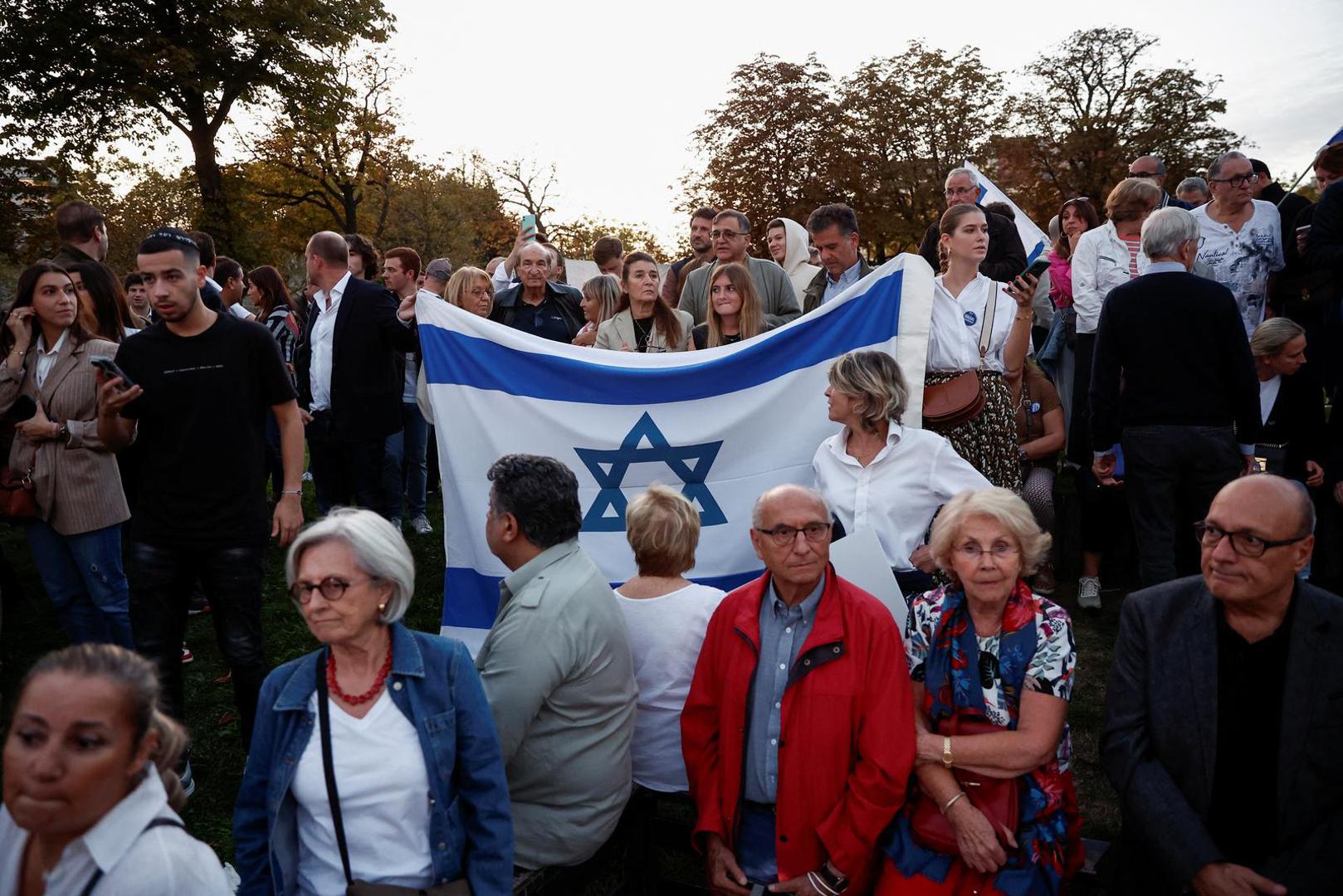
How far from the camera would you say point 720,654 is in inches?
130

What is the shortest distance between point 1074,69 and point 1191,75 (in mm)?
4067

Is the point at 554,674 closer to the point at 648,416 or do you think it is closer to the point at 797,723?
the point at 797,723

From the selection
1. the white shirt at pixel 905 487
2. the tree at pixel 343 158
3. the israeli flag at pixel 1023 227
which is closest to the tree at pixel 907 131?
the tree at pixel 343 158

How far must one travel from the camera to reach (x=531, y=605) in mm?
3070

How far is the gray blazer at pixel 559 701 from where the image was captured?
3025 millimetres

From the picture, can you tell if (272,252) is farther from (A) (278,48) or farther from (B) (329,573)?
(B) (329,573)

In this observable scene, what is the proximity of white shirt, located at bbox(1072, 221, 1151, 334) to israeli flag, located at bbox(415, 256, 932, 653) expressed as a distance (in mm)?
2785

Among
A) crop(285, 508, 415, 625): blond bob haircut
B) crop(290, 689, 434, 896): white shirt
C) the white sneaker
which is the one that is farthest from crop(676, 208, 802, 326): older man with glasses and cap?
crop(290, 689, 434, 896): white shirt

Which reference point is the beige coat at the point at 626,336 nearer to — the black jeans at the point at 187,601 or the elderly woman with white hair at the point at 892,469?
the elderly woman with white hair at the point at 892,469

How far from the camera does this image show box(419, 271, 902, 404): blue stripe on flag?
5.08m

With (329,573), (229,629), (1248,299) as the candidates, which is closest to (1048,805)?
(329,573)

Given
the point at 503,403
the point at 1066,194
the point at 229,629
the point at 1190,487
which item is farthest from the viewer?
Answer: the point at 1066,194

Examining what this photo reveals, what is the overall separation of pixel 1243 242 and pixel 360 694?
696cm

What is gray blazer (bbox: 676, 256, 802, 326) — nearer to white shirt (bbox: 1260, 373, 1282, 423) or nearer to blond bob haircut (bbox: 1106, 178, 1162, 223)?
blond bob haircut (bbox: 1106, 178, 1162, 223)
